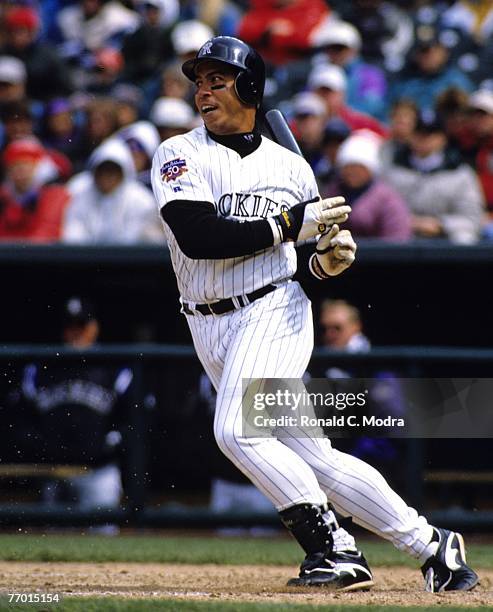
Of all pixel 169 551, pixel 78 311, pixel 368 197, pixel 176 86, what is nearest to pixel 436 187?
pixel 368 197

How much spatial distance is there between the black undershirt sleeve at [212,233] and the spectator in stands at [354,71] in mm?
4703

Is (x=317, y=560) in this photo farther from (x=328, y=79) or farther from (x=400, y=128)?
(x=328, y=79)

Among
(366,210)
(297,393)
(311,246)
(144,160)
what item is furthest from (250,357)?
(144,160)

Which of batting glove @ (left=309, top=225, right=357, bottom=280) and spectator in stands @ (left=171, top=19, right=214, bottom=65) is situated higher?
spectator in stands @ (left=171, top=19, right=214, bottom=65)

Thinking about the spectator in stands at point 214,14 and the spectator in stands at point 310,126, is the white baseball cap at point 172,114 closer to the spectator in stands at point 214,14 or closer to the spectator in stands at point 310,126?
the spectator in stands at point 310,126

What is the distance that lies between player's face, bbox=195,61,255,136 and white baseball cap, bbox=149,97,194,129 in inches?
146

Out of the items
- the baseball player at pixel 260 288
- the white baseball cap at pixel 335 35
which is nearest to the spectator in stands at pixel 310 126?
the white baseball cap at pixel 335 35

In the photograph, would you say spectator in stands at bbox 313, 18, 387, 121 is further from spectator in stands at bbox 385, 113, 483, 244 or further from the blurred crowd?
spectator in stands at bbox 385, 113, 483, 244

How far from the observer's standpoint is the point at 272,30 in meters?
8.93

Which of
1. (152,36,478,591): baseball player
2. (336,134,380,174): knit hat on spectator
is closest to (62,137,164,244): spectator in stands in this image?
(336,134,380,174): knit hat on spectator

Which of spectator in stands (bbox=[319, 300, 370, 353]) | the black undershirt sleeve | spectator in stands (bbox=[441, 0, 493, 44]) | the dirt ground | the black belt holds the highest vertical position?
spectator in stands (bbox=[441, 0, 493, 44])

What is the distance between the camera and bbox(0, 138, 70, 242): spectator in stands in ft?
24.2

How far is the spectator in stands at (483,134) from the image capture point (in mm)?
7359

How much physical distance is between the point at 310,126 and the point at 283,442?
3.81 metres
